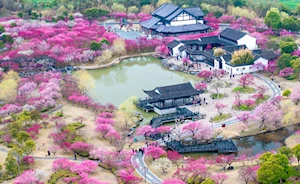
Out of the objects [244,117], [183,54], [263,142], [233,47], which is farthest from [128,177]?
[233,47]

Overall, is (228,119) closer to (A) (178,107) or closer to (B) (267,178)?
(A) (178,107)

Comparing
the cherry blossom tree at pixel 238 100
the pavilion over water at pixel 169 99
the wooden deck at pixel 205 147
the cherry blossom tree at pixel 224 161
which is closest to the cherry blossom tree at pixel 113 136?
the wooden deck at pixel 205 147

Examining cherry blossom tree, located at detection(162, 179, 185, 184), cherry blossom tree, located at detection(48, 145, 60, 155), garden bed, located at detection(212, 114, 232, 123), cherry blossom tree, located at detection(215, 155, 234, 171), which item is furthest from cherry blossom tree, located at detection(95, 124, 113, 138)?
cherry blossom tree, located at detection(162, 179, 185, 184)

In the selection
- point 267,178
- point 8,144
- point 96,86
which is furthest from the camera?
point 96,86

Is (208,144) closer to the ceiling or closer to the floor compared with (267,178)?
closer to the floor

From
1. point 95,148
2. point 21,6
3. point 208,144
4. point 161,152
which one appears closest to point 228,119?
point 208,144

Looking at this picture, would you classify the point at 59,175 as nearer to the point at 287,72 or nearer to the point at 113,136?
the point at 113,136

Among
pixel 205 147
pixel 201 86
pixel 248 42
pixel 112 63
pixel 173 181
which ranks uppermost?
pixel 173 181

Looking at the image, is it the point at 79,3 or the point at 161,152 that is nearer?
the point at 161,152
